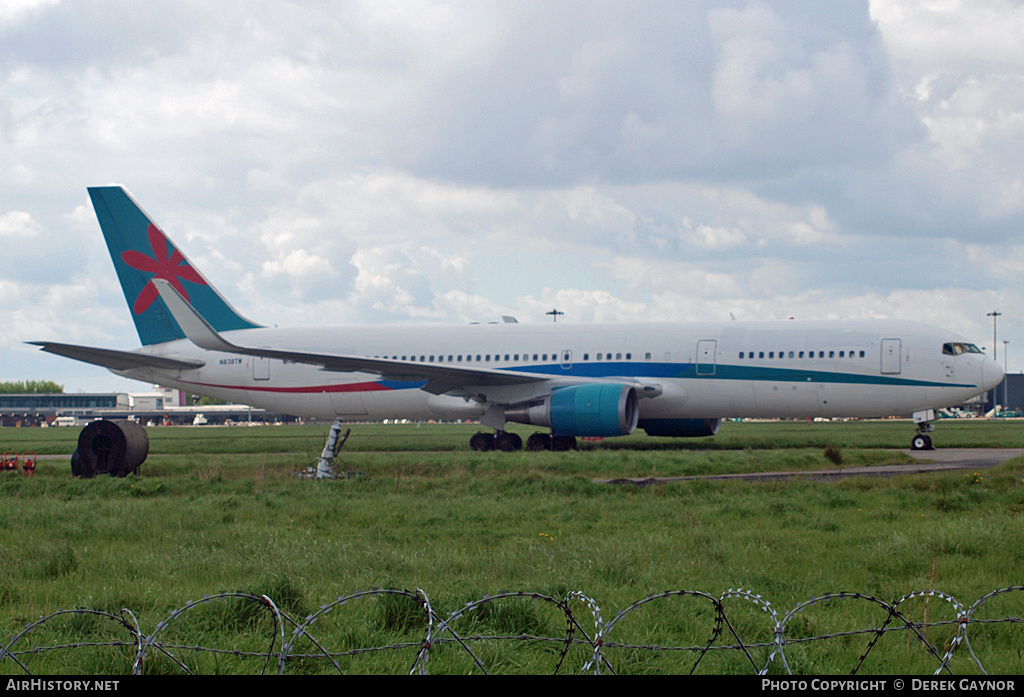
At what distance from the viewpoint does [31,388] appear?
16800 cm

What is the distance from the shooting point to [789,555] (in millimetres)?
9305

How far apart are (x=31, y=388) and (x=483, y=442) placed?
168 meters

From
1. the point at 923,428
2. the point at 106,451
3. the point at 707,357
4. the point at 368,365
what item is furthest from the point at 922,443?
the point at 106,451

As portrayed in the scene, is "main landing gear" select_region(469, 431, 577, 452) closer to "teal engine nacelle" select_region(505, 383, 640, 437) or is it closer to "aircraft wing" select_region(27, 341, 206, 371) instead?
"teal engine nacelle" select_region(505, 383, 640, 437)

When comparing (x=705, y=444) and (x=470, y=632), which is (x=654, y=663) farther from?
(x=705, y=444)

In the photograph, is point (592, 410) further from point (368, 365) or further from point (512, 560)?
point (512, 560)

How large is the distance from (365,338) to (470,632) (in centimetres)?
2440

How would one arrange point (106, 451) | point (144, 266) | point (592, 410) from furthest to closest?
1. point (144, 266)
2. point (592, 410)
3. point (106, 451)

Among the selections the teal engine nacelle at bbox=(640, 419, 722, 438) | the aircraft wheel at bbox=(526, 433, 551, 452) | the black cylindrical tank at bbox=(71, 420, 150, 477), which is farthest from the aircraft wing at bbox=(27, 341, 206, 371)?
the teal engine nacelle at bbox=(640, 419, 722, 438)

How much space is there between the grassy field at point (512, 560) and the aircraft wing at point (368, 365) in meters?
8.35

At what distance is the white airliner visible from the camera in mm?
24359

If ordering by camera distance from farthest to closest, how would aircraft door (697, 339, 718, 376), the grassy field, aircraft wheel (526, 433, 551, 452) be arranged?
aircraft wheel (526, 433, 551, 452) → aircraft door (697, 339, 718, 376) → the grassy field

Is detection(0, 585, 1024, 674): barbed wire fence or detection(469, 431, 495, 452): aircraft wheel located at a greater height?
detection(0, 585, 1024, 674): barbed wire fence

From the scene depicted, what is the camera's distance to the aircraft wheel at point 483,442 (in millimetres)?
27375
